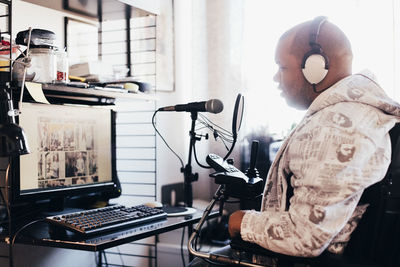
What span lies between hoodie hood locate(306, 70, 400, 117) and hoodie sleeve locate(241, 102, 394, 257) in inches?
1.2

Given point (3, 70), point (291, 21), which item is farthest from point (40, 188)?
point (291, 21)

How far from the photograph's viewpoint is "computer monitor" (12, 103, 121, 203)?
1414mm

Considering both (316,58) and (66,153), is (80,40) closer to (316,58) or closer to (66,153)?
(66,153)

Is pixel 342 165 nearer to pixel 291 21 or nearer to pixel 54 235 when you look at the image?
pixel 54 235

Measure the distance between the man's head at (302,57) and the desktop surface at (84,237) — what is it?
0.56 meters

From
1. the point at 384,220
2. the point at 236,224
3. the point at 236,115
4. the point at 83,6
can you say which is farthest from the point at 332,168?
the point at 83,6

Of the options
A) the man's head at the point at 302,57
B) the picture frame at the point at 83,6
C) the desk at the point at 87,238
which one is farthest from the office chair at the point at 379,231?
the picture frame at the point at 83,6

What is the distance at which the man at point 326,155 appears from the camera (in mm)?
947

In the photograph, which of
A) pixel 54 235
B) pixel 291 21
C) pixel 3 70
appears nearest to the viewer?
pixel 54 235

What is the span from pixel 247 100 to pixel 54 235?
5.13ft

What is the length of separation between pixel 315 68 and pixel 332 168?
0.30 metres

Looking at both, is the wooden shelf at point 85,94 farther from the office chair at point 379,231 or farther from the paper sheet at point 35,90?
the office chair at point 379,231

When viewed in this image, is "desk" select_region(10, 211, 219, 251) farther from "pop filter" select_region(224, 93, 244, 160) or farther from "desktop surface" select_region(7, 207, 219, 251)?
"pop filter" select_region(224, 93, 244, 160)

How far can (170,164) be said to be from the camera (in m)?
2.60
